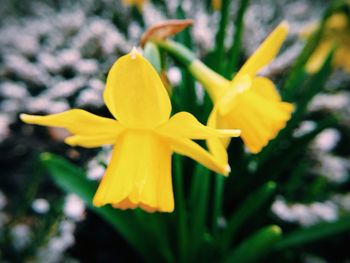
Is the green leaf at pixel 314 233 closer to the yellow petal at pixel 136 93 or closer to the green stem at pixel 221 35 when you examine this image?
the green stem at pixel 221 35

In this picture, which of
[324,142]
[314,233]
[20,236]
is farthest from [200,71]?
[324,142]

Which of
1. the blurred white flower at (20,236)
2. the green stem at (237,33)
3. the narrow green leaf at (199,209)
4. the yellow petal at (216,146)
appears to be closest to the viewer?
the yellow petal at (216,146)

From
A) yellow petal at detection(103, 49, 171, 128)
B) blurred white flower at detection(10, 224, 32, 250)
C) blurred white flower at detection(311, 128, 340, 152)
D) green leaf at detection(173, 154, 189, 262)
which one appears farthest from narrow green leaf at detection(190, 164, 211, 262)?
blurred white flower at detection(311, 128, 340, 152)

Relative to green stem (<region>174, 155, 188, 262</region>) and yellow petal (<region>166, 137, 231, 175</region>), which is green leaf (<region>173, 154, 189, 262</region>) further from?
yellow petal (<region>166, 137, 231, 175</region>)

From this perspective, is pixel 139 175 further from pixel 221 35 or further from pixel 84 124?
pixel 221 35

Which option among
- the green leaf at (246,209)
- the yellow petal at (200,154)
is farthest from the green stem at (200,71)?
the green leaf at (246,209)
